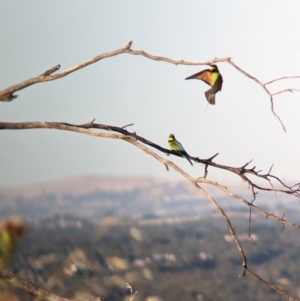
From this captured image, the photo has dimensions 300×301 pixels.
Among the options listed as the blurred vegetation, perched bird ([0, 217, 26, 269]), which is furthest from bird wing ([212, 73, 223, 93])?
the blurred vegetation

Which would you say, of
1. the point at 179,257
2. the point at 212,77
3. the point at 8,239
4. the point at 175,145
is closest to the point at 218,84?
the point at 212,77

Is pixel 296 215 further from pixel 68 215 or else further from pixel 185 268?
pixel 68 215

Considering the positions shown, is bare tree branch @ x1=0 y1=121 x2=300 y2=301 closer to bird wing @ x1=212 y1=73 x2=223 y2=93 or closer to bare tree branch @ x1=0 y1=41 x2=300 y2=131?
bare tree branch @ x1=0 y1=41 x2=300 y2=131

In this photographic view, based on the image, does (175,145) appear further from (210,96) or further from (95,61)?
(95,61)

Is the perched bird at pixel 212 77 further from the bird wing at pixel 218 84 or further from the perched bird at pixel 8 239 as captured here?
the perched bird at pixel 8 239

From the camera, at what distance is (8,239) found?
1926 millimetres

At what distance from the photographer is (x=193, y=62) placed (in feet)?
11.5

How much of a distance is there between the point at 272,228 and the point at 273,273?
5905 millimetres

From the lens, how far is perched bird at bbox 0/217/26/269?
1911mm

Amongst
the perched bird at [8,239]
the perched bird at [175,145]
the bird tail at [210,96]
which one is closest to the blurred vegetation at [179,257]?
the perched bird at [175,145]

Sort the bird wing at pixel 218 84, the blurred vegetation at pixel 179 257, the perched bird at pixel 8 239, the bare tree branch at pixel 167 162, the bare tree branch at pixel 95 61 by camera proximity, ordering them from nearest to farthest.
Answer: the perched bird at pixel 8 239
the bare tree branch at pixel 167 162
the bare tree branch at pixel 95 61
the bird wing at pixel 218 84
the blurred vegetation at pixel 179 257

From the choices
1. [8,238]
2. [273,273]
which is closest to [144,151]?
[8,238]

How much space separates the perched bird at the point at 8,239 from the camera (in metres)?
1.91

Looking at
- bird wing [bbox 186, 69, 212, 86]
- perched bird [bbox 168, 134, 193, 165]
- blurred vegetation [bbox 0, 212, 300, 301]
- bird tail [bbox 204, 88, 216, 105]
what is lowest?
blurred vegetation [bbox 0, 212, 300, 301]
